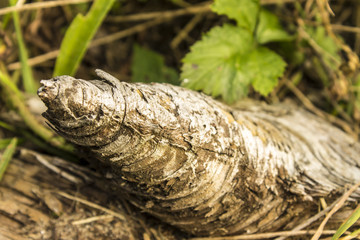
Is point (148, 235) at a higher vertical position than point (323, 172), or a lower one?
higher

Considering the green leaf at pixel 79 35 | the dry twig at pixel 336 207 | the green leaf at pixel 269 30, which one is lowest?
the dry twig at pixel 336 207

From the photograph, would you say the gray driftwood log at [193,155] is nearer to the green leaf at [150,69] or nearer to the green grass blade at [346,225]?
the green grass blade at [346,225]

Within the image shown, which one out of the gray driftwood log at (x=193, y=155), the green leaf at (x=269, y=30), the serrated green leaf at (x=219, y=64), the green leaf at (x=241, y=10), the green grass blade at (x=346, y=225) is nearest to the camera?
the gray driftwood log at (x=193, y=155)

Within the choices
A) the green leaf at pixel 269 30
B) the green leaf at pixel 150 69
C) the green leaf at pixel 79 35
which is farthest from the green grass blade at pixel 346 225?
the green leaf at pixel 79 35

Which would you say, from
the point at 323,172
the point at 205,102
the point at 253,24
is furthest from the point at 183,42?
the point at 323,172

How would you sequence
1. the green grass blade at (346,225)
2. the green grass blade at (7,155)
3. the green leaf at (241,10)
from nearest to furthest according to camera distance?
the green grass blade at (346,225)
the green grass blade at (7,155)
the green leaf at (241,10)

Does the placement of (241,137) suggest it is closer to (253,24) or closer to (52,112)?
(52,112)

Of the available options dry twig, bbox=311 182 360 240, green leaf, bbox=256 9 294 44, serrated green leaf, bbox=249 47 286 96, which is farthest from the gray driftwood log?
green leaf, bbox=256 9 294 44
